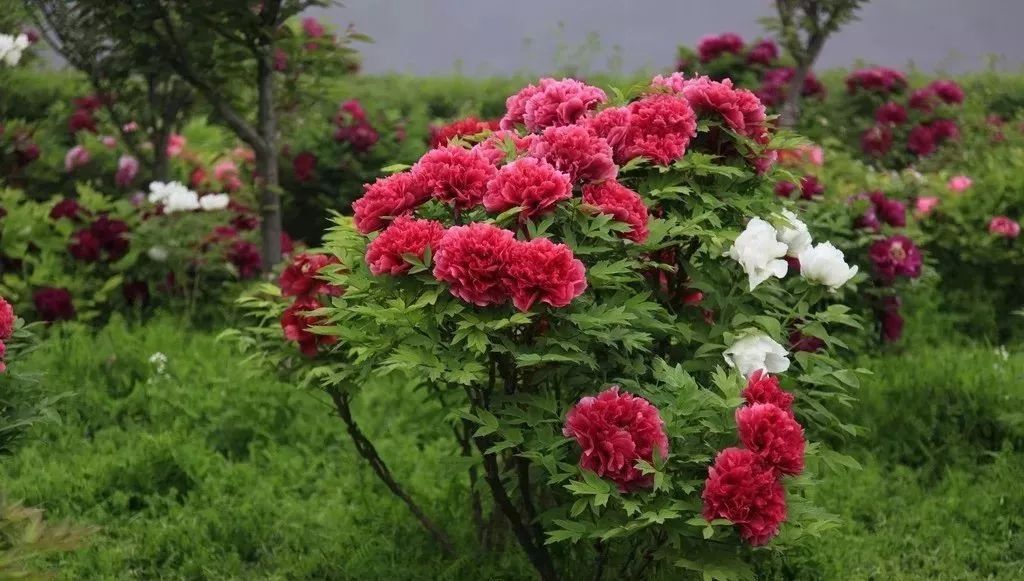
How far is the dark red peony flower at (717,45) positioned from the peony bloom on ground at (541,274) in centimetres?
809

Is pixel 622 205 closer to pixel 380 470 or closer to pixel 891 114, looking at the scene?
pixel 380 470

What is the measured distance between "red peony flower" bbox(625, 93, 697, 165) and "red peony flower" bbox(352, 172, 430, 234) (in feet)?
1.94

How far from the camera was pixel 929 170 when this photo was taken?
31.2ft

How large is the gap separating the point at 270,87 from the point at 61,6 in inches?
49.3

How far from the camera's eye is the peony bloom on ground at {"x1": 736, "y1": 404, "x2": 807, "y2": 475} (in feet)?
8.97

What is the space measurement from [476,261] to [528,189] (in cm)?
25

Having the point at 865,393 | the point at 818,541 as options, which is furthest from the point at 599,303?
the point at 865,393

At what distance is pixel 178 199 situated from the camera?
A: 21.0ft

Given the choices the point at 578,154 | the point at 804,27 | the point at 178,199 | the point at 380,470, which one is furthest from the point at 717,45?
→ the point at 578,154

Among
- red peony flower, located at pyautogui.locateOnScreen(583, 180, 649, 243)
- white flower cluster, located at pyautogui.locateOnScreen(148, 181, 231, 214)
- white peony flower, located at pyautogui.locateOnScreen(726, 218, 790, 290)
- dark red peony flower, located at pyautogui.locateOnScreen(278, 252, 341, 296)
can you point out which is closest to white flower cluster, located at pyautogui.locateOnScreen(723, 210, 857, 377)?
white peony flower, located at pyautogui.locateOnScreen(726, 218, 790, 290)

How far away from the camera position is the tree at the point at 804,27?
9.05 metres

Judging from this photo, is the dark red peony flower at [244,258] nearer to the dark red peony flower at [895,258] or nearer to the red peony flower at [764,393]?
the dark red peony flower at [895,258]

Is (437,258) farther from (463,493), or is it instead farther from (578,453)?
(463,493)

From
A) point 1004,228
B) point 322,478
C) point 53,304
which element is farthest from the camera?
point 1004,228
